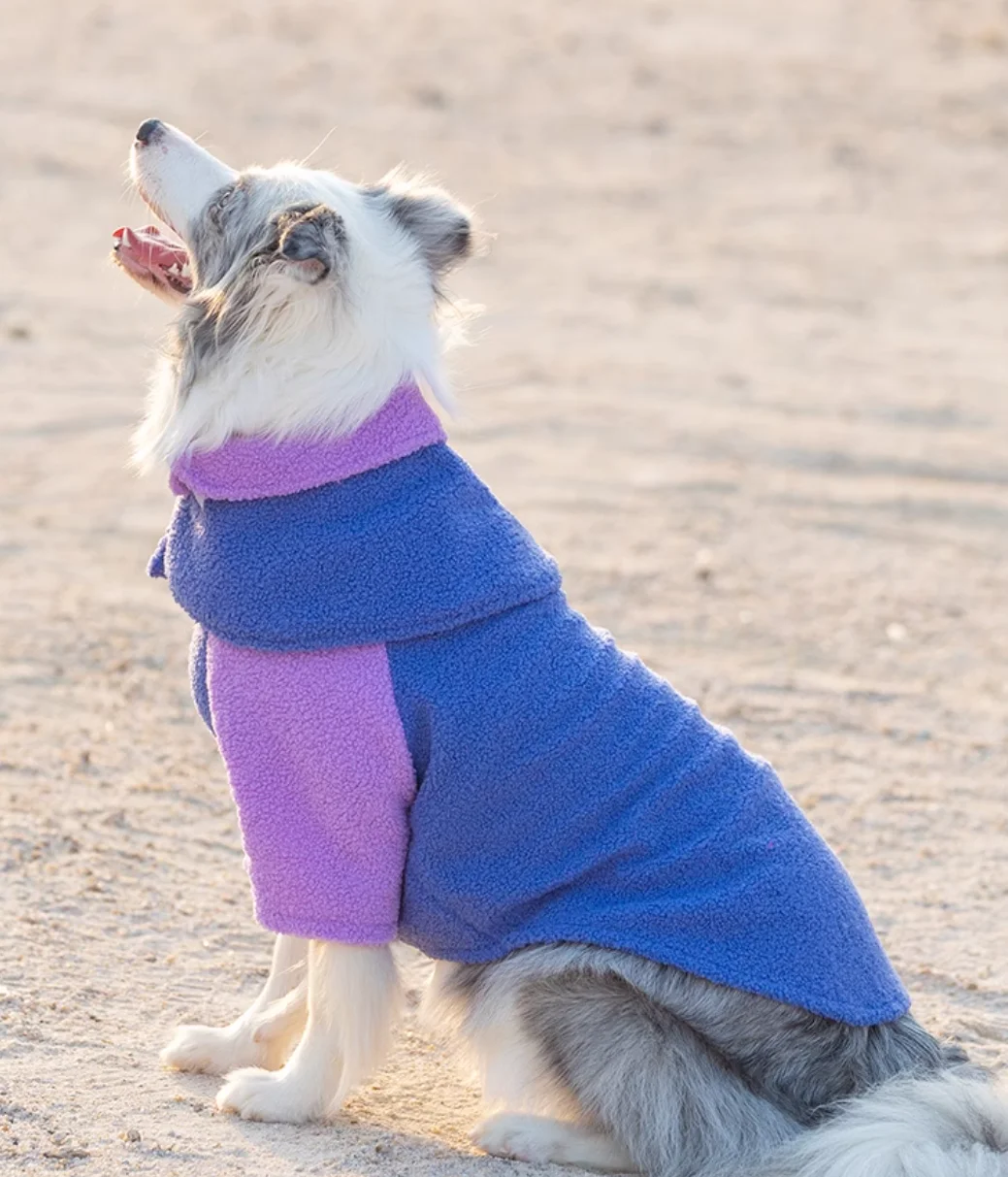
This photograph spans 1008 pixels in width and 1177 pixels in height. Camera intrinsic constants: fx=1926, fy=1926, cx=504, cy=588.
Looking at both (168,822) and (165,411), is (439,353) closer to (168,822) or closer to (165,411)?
(165,411)

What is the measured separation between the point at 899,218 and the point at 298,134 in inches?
181

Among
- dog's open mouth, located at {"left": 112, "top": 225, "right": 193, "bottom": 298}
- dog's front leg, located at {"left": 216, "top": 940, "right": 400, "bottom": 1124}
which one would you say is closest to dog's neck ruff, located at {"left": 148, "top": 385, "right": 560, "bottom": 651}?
dog's open mouth, located at {"left": 112, "top": 225, "right": 193, "bottom": 298}

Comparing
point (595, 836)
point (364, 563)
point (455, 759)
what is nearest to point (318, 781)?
point (455, 759)

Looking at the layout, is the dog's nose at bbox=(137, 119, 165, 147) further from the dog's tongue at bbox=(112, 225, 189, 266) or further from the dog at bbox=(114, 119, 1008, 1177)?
the dog at bbox=(114, 119, 1008, 1177)

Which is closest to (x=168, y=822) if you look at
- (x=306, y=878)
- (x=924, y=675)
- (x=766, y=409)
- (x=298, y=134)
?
(x=306, y=878)

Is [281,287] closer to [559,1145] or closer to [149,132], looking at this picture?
[149,132]

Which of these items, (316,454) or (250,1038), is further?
(250,1038)

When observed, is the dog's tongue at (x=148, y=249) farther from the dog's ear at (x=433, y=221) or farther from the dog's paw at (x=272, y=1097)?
the dog's paw at (x=272, y=1097)

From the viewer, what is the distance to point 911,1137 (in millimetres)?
3457

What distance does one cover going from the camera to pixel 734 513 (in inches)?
331

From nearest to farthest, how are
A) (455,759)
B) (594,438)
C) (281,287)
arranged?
(455,759) → (281,287) → (594,438)

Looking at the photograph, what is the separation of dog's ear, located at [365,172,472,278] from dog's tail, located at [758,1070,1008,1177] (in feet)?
6.22

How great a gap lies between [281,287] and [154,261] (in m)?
0.51

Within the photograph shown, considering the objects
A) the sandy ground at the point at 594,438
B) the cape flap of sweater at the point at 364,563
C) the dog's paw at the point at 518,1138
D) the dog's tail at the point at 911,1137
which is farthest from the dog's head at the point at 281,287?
the dog's tail at the point at 911,1137
